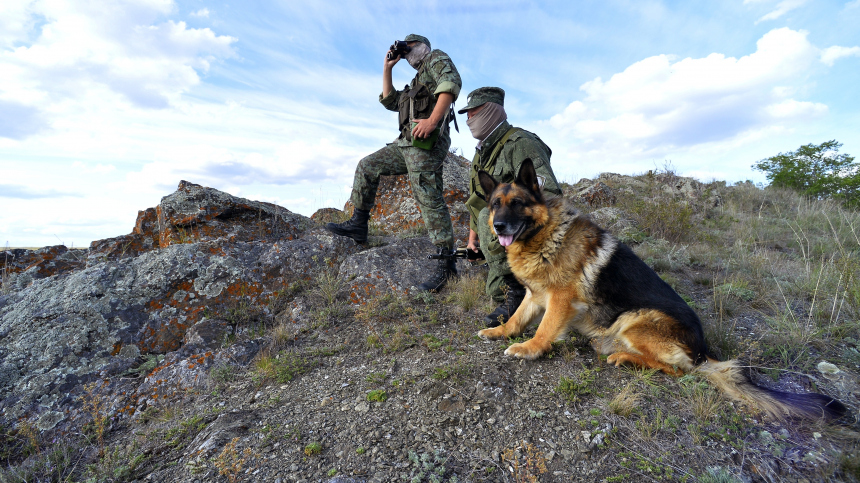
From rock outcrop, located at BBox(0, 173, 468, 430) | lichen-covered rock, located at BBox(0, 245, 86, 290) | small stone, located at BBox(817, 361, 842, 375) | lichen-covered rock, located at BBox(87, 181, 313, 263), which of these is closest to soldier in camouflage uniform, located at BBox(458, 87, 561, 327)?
rock outcrop, located at BBox(0, 173, 468, 430)

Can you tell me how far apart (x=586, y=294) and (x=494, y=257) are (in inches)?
43.6

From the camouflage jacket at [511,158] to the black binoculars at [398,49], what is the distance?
1.79 metres

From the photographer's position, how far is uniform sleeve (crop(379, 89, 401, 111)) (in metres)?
5.05

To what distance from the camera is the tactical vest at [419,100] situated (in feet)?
15.0

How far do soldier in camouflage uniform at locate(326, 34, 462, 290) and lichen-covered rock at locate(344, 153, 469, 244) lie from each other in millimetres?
1384

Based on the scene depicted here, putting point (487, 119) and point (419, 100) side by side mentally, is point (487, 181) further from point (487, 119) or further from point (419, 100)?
point (419, 100)

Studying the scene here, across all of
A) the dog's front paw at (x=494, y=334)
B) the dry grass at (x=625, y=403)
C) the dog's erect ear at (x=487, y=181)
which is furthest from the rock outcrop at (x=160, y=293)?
the dry grass at (x=625, y=403)

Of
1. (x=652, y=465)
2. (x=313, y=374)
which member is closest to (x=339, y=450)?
(x=313, y=374)

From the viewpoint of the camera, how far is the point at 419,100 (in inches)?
181

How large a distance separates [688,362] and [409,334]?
7.48ft

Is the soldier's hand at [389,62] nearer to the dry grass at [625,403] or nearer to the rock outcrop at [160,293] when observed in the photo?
the rock outcrop at [160,293]

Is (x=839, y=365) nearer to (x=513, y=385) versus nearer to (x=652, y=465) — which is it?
(x=652, y=465)

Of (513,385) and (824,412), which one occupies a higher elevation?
(513,385)

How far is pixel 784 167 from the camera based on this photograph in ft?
47.1
